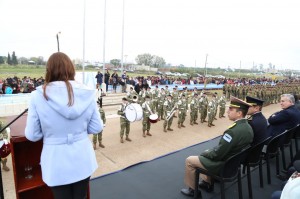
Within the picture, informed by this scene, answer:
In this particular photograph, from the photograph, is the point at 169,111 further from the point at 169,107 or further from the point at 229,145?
the point at 229,145

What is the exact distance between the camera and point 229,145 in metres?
3.06

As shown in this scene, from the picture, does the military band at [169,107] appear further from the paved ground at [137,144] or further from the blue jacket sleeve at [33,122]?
the blue jacket sleeve at [33,122]

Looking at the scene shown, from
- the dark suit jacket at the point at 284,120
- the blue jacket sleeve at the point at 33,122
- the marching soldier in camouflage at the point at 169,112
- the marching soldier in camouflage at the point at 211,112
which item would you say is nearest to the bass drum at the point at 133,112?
the marching soldier in camouflage at the point at 169,112

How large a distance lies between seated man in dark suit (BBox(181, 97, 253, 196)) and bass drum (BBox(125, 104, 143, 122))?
378cm

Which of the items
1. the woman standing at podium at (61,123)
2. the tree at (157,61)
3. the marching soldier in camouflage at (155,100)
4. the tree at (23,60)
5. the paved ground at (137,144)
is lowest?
the paved ground at (137,144)

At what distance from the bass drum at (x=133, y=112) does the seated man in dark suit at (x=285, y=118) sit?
3.76 m

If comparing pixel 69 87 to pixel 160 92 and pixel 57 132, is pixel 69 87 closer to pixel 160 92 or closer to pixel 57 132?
pixel 57 132

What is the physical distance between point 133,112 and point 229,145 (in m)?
4.41

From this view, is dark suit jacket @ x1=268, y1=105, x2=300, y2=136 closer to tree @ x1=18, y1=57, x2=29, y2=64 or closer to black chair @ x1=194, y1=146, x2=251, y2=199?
black chair @ x1=194, y1=146, x2=251, y2=199

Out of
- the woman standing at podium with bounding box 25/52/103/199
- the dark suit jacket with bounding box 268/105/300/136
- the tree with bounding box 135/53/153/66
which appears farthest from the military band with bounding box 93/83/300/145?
the tree with bounding box 135/53/153/66

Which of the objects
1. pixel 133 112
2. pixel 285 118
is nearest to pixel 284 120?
pixel 285 118

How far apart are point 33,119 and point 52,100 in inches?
7.7

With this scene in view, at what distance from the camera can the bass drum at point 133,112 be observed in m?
7.12

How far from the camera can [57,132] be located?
5.23 ft
